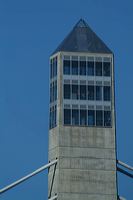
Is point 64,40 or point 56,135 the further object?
point 64,40

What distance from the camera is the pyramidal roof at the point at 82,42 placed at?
95812 mm

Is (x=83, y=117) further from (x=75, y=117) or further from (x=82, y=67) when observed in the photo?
(x=82, y=67)

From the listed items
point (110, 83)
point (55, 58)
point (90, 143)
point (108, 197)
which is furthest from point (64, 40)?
point (108, 197)

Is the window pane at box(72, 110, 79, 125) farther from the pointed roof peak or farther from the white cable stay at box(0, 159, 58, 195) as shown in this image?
the pointed roof peak

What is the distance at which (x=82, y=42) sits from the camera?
318 feet

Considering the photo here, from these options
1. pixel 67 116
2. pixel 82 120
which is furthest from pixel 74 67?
pixel 82 120

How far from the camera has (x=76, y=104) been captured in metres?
93.3

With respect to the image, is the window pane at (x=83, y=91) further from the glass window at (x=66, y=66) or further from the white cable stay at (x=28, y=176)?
the white cable stay at (x=28, y=176)

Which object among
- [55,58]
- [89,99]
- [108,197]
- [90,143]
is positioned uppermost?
[55,58]

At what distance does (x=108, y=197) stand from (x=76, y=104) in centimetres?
1315

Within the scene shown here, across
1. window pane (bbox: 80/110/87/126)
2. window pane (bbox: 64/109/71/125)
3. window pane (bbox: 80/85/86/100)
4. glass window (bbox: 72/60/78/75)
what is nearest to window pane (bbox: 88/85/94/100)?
window pane (bbox: 80/85/86/100)

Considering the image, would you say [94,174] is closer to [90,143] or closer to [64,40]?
[90,143]

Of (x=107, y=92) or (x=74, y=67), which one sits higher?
(x=74, y=67)

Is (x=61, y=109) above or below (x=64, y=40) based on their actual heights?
below
